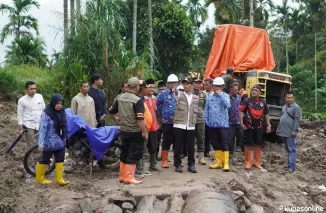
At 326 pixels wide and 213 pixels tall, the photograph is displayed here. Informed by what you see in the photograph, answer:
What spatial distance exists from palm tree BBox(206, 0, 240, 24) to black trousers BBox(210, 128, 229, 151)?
20.6m

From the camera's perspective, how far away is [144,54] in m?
13.5

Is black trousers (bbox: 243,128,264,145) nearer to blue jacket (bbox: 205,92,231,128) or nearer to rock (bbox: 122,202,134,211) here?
blue jacket (bbox: 205,92,231,128)

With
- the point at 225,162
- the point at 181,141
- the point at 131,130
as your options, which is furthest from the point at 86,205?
the point at 225,162

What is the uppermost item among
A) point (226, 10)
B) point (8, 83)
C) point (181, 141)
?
point (226, 10)

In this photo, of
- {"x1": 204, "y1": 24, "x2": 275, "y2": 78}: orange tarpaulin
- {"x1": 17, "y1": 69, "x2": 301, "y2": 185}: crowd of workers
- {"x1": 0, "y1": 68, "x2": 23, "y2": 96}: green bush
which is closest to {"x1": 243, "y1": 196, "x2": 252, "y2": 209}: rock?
{"x1": 17, "y1": 69, "x2": 301, "y2": 185}: crowd of workers

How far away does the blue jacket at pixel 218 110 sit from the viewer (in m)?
8.10

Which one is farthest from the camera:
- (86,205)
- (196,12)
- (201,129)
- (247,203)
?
(196,12)

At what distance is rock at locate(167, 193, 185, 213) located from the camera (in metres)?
5.47

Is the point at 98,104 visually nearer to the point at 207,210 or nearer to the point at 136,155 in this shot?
the point at 136,155

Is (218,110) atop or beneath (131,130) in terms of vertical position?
atop

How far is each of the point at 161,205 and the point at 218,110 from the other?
292cm

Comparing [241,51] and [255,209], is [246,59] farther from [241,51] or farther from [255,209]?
[255,209]

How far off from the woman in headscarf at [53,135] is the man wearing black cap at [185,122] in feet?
6.46

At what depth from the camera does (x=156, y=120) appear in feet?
25.7
